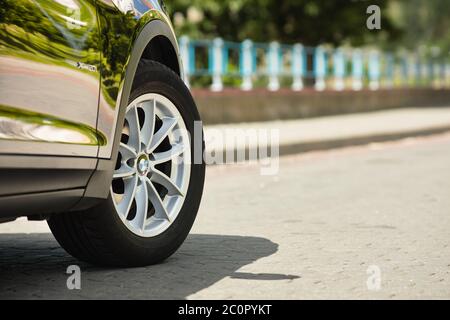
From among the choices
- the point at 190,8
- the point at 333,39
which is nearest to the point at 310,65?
the point at 190,8

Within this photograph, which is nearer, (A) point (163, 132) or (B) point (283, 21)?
(A) point (163, 132)

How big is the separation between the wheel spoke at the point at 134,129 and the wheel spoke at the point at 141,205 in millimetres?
173

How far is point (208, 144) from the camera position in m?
13.1

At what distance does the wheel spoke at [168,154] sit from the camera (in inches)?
195

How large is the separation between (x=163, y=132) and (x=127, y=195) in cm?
42

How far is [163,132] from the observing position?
4973mm

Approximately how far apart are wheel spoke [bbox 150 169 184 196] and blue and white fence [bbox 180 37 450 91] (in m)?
11.0

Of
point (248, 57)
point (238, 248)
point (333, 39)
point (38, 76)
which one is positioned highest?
point (333, 39)

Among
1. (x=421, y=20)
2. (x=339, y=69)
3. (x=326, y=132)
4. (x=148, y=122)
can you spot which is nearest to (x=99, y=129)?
(x=148, y=122)

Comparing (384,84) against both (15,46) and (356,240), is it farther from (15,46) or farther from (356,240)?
(15,46)

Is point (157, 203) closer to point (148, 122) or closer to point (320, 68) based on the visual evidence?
point (148, 122)

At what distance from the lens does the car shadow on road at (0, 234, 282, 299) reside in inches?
175

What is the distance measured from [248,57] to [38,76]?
49.2ft

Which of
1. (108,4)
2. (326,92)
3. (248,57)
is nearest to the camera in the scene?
(108,4)
